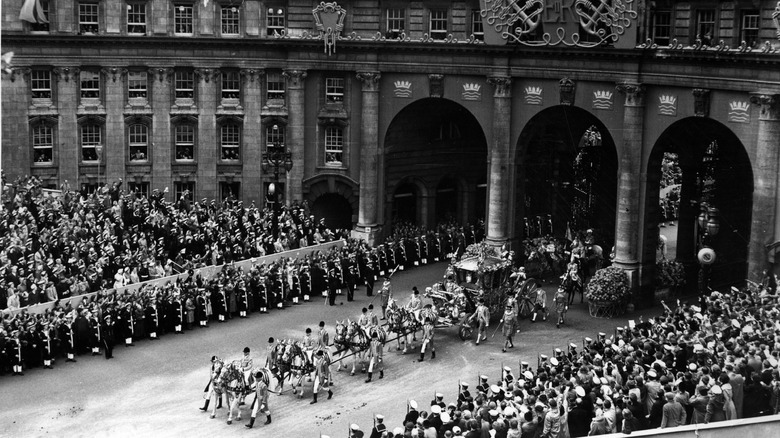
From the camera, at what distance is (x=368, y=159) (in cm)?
6475

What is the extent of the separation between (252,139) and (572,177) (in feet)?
56.2

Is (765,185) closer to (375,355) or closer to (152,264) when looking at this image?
(375,355)

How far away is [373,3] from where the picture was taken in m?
63.9

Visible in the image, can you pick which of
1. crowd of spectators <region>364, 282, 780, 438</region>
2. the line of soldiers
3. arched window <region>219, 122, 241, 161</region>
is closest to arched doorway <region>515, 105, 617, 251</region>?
the line of soldiers

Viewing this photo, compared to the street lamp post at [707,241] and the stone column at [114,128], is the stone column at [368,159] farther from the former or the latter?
the street lamp post at [707,241]

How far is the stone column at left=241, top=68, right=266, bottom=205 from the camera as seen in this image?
65562 millimetres

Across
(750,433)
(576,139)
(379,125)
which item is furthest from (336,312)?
(750,433)

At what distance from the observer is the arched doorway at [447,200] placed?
225 ft

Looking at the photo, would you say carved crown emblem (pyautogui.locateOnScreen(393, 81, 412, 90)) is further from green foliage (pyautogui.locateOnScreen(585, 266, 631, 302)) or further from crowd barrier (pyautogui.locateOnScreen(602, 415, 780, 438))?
crowd barrier (pyautogui.locateOnScreen(602, 415, 780, 438))

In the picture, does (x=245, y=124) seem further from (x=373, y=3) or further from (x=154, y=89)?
(x=373, y=3)

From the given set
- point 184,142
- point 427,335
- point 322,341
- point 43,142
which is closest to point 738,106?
point 427,335

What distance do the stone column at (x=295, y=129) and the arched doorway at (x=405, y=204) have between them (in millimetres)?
5301

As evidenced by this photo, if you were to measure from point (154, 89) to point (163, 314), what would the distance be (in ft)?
62.3

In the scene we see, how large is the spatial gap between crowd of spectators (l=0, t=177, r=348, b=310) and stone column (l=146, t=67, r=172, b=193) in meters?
1.16
